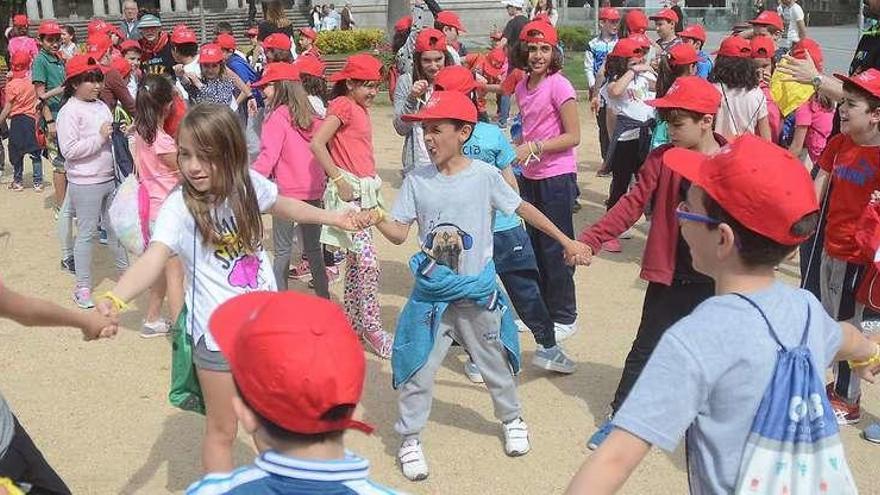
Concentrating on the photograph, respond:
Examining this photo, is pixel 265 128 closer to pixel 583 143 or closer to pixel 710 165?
pixel 710 165

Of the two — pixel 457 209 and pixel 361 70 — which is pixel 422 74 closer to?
pixel 361 70

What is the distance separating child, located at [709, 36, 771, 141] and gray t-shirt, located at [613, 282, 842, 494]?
4.81 meters

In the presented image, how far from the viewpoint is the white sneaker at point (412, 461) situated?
4.56 m

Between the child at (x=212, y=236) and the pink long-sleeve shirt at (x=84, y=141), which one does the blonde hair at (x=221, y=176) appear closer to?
the child at (x=212, y=236)

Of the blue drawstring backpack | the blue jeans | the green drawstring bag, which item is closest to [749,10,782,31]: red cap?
the blue jeans

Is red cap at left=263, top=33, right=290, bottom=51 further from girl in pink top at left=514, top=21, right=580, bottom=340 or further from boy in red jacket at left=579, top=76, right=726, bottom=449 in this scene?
boy in red jacket at left=579, top=76, right=726, bottom=449

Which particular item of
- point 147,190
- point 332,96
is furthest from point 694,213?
point 147,190

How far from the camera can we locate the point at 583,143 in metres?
13.8

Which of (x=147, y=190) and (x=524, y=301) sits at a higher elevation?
(x=147, y=190)

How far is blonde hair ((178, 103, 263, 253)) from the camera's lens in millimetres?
3680

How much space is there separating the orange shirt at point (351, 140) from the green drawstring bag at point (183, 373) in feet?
8.51

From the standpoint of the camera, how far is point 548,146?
5.86m

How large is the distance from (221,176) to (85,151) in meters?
3.95

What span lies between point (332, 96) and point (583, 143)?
7.89m
